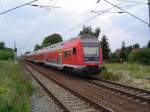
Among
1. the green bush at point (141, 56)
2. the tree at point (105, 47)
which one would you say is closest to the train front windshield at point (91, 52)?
the green bush at point (141, 56)

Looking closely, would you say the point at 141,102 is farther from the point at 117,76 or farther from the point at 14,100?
the point at 117,76

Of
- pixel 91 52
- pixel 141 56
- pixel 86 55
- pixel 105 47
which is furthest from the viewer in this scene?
pixel 105 47

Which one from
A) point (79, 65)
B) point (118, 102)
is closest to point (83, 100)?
point (118, 102)

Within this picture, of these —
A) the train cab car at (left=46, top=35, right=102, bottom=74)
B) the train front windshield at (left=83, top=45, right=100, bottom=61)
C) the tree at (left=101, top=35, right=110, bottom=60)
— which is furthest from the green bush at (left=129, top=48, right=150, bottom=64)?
the train front windshield at (left=83, top=45, right=100, bottom=61)

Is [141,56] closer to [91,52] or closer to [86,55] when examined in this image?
[91,52]

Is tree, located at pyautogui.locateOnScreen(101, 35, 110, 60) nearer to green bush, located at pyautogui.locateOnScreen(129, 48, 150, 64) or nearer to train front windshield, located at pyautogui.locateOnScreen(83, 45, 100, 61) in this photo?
green bush, located at pyautogui.locateOnScreen(129, 48, 150, 64)

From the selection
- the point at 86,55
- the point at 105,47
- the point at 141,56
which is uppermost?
the point at 105,47

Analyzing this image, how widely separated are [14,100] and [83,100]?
13.9ft

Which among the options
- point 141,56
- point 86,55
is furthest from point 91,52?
point 141,56

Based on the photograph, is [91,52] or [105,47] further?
[105,47]

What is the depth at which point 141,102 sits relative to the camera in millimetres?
14430

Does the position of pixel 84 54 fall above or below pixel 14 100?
above

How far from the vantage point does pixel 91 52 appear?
26.8 m

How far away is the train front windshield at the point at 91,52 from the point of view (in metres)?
26.4
